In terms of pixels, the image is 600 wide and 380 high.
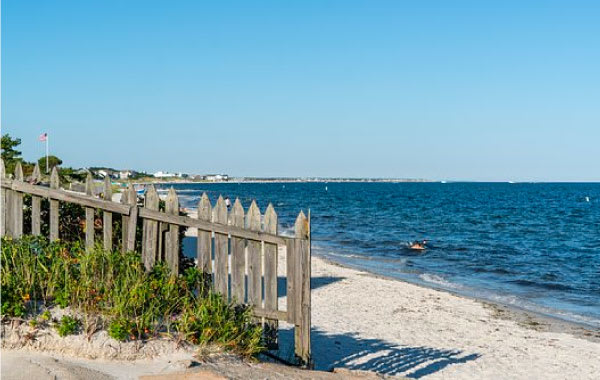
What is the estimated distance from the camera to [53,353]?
4953mm

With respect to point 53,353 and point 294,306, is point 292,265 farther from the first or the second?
point 53,353

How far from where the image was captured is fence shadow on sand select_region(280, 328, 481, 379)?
805 centimetres

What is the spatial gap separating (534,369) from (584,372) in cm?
80

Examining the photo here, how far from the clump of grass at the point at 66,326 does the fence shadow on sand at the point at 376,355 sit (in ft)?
12.3

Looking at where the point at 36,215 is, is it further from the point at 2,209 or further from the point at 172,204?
the point at 172,204

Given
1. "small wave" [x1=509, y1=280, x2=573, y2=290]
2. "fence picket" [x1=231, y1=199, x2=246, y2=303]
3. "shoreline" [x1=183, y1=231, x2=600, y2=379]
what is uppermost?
"fence picket" [x1=231, y1=199, x2=246, y2=303]

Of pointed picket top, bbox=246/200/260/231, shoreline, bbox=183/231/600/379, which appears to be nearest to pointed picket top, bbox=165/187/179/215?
pointed picket top, bbox=246/200/260/231

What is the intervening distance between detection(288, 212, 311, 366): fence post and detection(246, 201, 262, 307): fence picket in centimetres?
42

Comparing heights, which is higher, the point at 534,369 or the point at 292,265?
the point at 292,265

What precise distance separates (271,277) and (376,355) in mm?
3345

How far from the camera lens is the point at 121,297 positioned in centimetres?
547

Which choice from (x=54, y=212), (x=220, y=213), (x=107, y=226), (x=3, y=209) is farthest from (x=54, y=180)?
(x=220, y=213)

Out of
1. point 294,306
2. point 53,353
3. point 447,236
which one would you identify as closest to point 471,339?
point 294,306

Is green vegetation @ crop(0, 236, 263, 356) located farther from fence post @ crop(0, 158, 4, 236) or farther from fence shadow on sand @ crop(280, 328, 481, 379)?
fence shadow on sand @ crop(280, 328, 481, 379)
